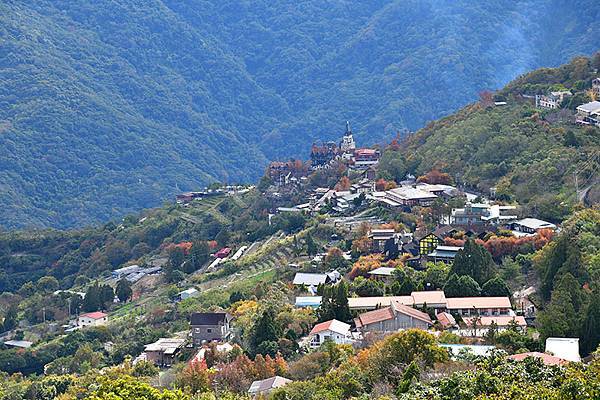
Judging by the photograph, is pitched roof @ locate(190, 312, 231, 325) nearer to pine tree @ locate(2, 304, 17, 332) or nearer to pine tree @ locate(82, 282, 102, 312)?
pine tree @ locate(82, 282, 102, 312)

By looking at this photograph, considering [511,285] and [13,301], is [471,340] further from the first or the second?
[13,301]

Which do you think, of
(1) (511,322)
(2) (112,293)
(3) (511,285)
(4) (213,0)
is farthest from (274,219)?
(4) (213,0)

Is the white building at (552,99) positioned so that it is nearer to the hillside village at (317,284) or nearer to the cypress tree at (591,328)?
the hillside village at (317,284)

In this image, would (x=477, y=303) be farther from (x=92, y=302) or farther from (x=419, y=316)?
(x=92, y=302)

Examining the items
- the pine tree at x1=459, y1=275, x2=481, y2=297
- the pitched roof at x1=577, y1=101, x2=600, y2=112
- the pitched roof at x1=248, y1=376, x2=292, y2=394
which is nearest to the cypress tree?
the pine tree at x1=459, y1=275, x2=481, y2=297

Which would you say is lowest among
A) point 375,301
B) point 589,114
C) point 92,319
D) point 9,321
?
point 375,301

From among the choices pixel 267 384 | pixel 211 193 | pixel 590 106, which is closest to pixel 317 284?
pixel 267 384
